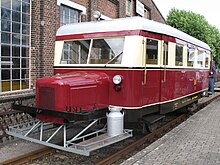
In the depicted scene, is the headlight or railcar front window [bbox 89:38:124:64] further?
railcar front window [bbox 89:38:124:64]

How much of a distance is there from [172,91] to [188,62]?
196cm

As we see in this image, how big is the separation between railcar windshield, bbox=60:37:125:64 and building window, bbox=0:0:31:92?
115 inches

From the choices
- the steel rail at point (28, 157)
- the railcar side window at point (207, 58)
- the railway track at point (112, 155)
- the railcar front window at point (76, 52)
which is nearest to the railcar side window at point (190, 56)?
the railway track at point (112, 155)

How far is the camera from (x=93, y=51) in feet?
21.9

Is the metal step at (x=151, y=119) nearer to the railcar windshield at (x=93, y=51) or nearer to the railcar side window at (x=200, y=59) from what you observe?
the railcar windshield at (x=93, y=51)

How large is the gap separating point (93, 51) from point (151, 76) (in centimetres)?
140

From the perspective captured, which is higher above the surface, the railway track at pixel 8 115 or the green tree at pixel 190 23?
the green tree at pixel 190 23

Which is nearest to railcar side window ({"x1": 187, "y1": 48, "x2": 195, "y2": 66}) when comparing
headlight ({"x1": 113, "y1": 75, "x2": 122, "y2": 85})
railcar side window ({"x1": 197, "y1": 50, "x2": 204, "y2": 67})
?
railcar side window ({"x1": 197, "y1": 50, "x2": 204, "y2": 67})

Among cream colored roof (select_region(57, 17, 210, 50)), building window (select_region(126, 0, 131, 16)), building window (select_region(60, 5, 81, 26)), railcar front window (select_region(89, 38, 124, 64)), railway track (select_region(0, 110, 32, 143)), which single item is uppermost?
building window (select_region(126, 0, 131, 16))

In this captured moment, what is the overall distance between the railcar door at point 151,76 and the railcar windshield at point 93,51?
0.61 m

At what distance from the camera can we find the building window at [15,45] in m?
9.20

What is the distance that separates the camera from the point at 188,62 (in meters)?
9.34

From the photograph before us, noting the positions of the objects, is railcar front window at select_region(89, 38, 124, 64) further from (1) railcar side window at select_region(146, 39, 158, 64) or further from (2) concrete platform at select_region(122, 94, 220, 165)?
(2) concrete platform at select_region(122, 94, 220, 165)

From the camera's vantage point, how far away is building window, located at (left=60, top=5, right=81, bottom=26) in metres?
12.3
